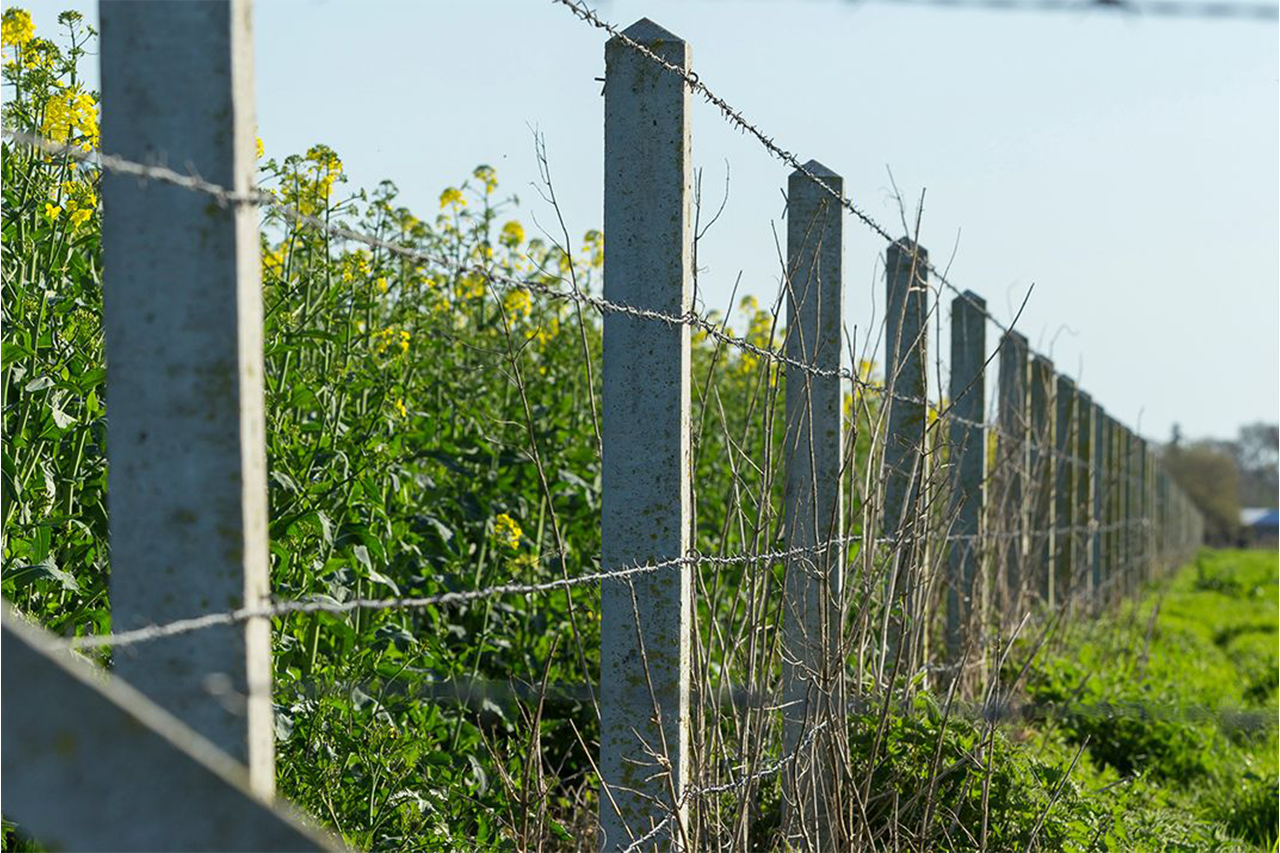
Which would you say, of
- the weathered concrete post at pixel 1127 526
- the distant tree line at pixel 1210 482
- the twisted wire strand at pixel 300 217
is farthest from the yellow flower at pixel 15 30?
the distant tree line at pixel 1210 482

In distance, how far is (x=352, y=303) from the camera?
4098 millimetres

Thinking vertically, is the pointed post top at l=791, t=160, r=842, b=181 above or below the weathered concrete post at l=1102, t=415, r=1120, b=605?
above

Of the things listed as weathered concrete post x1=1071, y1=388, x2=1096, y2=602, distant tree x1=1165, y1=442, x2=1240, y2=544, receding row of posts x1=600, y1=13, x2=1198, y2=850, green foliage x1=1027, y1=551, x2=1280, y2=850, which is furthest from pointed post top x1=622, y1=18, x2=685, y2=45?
distant tree x1=1165, y1=442, x2=1240, y2=544

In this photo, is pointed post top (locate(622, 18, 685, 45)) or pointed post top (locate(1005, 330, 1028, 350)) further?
pointed post top (locate(1005, 330, 1028, 350))

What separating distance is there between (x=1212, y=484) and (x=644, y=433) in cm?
6676

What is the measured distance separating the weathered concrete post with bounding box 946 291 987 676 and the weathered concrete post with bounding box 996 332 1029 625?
0.34 feet

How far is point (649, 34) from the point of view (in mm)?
2736

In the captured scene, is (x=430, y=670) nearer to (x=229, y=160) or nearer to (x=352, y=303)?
(x=352, y=303)

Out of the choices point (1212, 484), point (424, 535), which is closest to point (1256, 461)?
point (1212, 484)

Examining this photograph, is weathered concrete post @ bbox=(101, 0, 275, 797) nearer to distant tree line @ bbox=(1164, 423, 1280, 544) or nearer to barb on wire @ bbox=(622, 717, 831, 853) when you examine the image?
barb on wire @ bbox=(622, 717, 831, 853)

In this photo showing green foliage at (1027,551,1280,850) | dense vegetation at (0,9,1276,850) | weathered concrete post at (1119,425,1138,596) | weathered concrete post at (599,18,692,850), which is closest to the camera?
weathered concrete post at (599,18,692,850)

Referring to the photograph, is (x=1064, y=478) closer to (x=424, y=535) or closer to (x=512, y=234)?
(x=512, y=234)

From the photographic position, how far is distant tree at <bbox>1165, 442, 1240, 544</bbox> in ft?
209

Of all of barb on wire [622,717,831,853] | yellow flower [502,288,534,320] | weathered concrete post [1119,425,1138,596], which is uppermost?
yellow flower [502,288,534,320]
